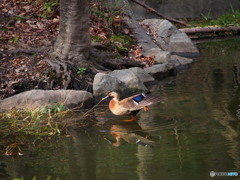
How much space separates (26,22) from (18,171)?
26.9ft

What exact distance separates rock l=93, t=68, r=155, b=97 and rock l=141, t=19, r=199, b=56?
4928 mm

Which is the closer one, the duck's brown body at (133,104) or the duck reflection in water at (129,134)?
the duck reflection in water at (129,134)

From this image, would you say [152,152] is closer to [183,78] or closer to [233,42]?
[183,78]

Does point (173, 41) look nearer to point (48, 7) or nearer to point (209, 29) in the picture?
point (209, 29)

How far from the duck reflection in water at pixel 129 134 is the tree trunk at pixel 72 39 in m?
2.90

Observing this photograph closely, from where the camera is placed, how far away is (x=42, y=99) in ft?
31.7

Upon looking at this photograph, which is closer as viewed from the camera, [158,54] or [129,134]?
[129,134]

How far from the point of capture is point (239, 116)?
8.68 m

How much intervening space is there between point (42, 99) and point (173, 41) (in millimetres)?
7760

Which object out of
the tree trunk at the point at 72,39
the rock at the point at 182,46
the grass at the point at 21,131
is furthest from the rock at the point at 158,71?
the grass at the point at 21,131

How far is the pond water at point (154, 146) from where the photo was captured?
251 inches

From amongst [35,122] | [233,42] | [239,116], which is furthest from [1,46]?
[233,42]

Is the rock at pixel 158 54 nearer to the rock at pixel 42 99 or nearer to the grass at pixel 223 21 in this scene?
the rock at pixel 42 99

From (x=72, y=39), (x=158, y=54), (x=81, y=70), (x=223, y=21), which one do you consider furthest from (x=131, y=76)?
(x=223, y=21)
